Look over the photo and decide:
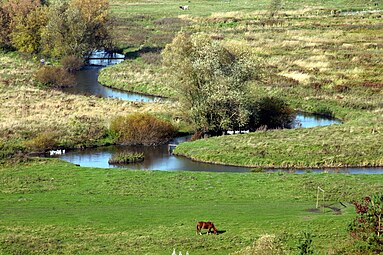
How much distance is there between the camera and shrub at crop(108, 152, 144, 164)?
4403cm

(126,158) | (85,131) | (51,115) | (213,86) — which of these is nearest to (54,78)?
(51,115)

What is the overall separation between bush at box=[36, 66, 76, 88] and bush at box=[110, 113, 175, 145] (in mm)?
22450

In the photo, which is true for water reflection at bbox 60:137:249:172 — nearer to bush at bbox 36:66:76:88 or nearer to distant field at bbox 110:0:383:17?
bush at bbox 36:66:76:88

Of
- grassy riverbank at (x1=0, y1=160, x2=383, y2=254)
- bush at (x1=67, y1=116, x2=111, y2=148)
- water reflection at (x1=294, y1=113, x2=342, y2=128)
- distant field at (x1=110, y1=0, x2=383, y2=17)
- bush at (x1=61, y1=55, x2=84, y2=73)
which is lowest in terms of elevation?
grassy riverbank at (x1=0, y1=160, x2=383, y2=254)

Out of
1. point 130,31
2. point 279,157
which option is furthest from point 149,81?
point 130,31

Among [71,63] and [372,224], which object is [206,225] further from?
[71,63]

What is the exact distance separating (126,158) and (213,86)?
943 centimetres

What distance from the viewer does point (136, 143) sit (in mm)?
48219

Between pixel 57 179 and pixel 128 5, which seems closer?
pixel 57 179

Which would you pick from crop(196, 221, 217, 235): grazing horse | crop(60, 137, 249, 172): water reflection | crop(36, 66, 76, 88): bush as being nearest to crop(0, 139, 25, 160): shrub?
crop(60, 137, 249, 172): water reflection

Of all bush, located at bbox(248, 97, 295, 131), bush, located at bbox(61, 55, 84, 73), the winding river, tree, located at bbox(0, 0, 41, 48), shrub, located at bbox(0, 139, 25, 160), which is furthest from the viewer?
tree, located at bbox(0, 0, 41, 48)

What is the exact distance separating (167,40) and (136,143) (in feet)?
159

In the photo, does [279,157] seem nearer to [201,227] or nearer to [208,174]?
[208,174]

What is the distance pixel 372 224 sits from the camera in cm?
2438
